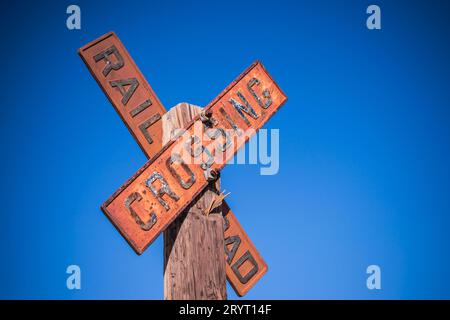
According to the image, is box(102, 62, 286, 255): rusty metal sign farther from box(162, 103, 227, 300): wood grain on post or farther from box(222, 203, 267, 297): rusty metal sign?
box(222, 203, 267, 297): rusty metal sign

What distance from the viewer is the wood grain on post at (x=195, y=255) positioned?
3.99 metres

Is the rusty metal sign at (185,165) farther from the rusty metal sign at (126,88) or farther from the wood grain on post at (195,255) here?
the rusty metal sign at (126,88)

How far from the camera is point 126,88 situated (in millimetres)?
4832

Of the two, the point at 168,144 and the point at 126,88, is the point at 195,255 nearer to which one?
the point at 168,144

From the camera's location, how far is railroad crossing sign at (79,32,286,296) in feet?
12.7

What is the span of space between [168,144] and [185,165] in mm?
254

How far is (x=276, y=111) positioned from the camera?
4.90 m

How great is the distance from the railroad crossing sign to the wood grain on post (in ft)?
0.57

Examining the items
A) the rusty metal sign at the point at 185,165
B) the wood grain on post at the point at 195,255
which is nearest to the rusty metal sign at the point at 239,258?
the wood grain on post at the point at 195,255

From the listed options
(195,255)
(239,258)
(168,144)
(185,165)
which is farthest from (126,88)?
(239,258)

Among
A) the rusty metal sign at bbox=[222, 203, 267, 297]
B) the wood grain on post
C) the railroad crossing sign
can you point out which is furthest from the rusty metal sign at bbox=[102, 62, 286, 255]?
the rusty metal sign at bbox=[222, 203, 267, 297]


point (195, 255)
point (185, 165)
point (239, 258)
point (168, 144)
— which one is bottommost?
point (239, 258)

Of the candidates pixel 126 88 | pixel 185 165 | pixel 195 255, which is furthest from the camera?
pixel 126 88

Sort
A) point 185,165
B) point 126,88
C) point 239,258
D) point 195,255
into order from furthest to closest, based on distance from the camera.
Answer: point 239,258 < point 126,88 < point 185,165 < point 195,255
